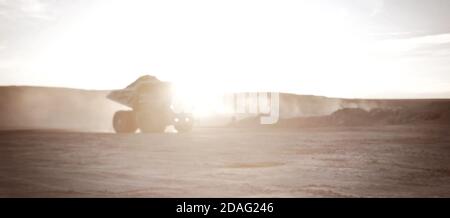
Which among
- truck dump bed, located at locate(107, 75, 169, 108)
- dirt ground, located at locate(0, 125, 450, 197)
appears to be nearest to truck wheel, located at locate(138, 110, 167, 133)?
truck dump bed, located at locate(107, 75, 169, 108)

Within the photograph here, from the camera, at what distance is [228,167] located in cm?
1253

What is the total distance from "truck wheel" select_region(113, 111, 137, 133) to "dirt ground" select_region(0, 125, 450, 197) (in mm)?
4287

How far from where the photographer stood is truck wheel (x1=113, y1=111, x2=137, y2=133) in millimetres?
24156

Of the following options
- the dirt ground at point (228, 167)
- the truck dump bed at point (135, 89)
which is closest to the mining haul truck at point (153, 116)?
the truck dump bed at point (135, 89)

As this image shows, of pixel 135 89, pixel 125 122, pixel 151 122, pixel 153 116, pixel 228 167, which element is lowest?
pixel 228 167

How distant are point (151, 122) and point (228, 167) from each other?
12337 mm

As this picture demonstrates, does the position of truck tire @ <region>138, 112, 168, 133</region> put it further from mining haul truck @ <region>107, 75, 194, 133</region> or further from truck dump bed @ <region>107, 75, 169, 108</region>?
truck dump bed @ <region>107, 75, 169, 108</region>

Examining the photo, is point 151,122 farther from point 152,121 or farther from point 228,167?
point 228,167

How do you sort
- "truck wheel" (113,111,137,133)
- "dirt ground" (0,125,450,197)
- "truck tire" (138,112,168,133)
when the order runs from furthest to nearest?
"truck tire" (138,112,168,133)
"truck wheel" (113,111,137,133)
"dirt ground" (0,125,450,197)

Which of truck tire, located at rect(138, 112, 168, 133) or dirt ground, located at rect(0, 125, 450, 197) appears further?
truck tire, located at rect(138, 112, 168, 133)

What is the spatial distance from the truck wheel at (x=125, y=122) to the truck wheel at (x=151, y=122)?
31cm

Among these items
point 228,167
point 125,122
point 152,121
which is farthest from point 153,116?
point 228,167
